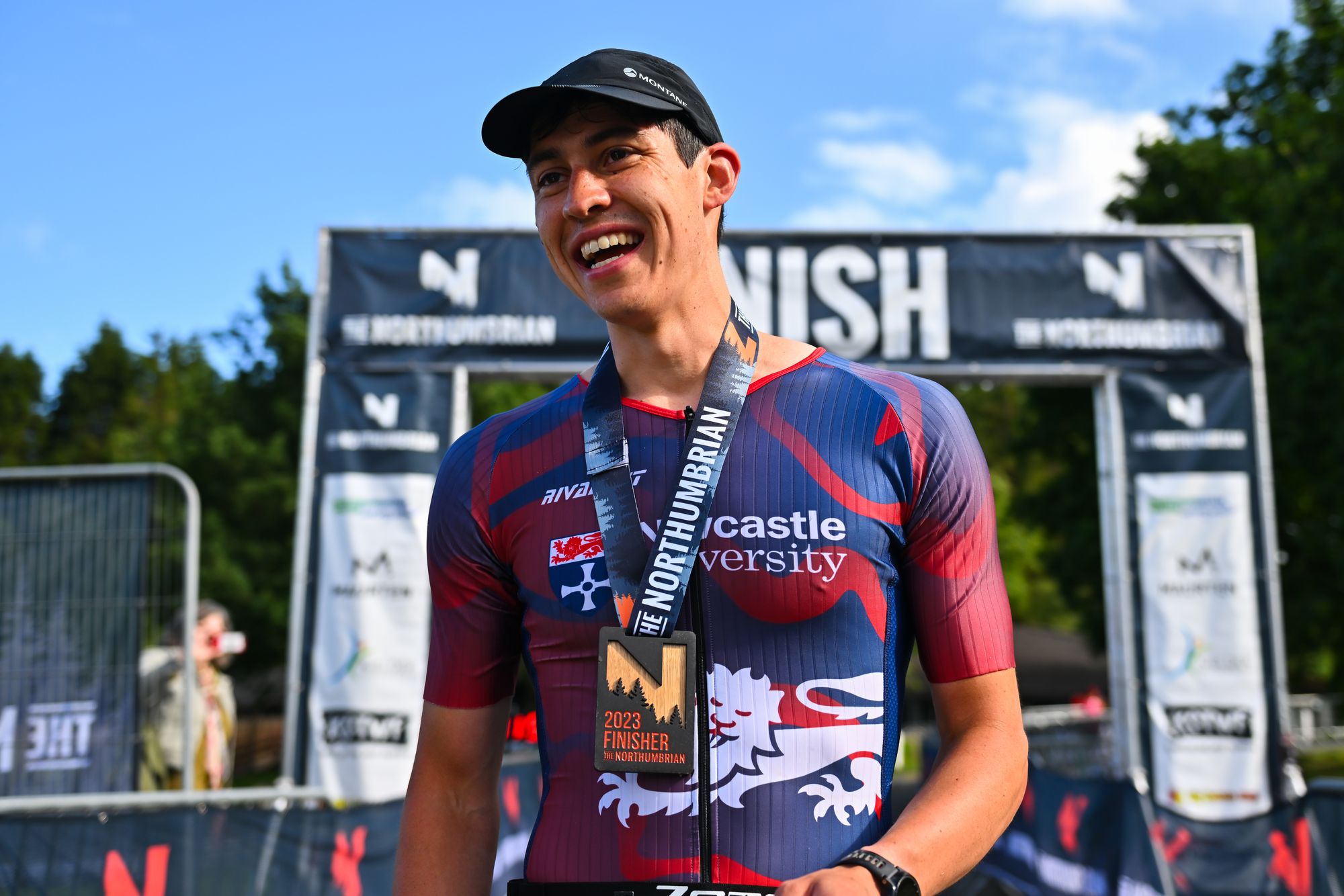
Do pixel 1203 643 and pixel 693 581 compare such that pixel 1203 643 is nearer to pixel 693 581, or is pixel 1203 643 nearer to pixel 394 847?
pixel 394 847

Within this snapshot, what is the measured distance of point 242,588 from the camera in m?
29.2

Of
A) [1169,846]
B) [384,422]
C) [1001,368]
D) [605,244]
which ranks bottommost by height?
[1169,846]

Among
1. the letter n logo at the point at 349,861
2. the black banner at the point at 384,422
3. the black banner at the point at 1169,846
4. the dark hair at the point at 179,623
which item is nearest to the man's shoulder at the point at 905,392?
the letter n logo at the point at 349,861

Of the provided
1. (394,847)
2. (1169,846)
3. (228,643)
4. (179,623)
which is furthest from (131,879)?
(1169,846)

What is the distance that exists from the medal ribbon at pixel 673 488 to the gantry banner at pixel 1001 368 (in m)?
8.11

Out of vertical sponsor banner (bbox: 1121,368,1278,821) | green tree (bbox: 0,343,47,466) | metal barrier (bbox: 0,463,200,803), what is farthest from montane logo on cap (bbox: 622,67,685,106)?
green tree (bbox: 0,343,47,466)

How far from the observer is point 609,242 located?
1881 millimetres

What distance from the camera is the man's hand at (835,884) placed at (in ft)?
4.72

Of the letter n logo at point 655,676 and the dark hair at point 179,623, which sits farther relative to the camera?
the dark hair at point 179,623

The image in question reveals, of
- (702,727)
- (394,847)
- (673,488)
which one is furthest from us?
(394,847)

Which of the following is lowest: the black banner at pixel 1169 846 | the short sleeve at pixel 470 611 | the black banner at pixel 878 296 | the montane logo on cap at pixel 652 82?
the black banner at pixel 1169 846

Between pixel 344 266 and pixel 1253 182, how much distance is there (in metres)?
19.1

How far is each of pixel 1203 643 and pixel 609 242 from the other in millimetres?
9317

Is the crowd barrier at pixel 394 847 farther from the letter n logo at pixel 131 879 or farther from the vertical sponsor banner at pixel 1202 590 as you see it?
the vertical sponsor banner at pixel 1202 590
